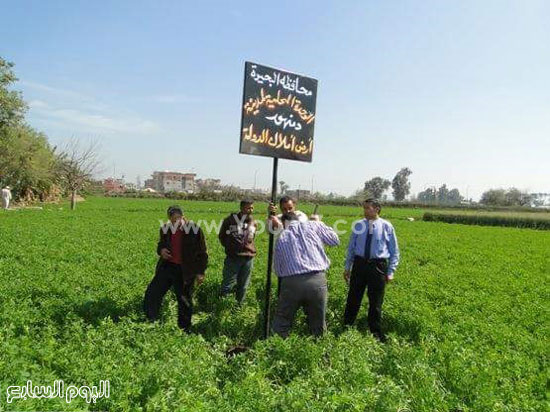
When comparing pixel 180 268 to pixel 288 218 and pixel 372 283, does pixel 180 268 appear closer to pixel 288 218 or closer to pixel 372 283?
pixel 288 218

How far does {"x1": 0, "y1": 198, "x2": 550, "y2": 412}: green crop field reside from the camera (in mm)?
3703

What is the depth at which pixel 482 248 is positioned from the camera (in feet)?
60.7

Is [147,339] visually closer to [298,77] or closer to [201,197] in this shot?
[298,77]

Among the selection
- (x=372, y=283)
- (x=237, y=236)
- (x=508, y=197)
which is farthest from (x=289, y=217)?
(x=508, y=197)

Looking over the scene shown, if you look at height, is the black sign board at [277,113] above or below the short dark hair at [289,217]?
above

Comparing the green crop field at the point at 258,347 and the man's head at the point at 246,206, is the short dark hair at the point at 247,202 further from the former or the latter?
the green crop field at the point at 258,347

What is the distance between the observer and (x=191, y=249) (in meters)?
6.58

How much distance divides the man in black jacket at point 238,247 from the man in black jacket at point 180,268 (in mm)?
985

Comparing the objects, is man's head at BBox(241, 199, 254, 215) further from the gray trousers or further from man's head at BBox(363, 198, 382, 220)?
the gray trousers

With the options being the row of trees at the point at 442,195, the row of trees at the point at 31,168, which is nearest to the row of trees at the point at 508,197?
the row of trees at the point at 442,195

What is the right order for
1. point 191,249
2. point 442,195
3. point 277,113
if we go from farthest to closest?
point 442,195, point 191,249, point 277,113

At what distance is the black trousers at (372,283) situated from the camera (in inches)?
253

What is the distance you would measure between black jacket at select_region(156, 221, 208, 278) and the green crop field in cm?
87

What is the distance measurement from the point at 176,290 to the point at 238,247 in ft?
4.50
